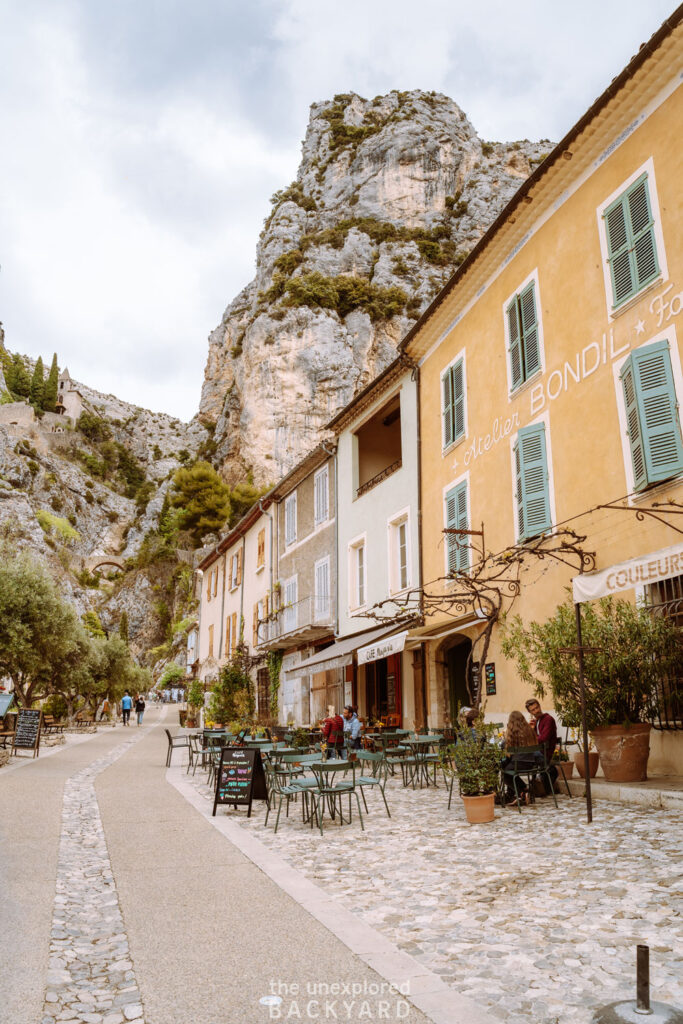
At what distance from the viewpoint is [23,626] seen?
17500mm

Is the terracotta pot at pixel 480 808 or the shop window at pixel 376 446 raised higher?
the shop window at pixel 376 446

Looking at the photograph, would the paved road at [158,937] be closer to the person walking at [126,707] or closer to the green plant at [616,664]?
the green plant at [616,664]

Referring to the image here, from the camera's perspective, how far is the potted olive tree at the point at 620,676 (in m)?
8.27

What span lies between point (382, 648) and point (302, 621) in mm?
8133

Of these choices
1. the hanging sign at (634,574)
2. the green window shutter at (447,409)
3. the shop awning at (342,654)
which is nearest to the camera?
the hanging sign at (634,574)

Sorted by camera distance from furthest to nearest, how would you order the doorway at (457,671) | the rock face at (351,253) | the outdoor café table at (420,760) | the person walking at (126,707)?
the rock face at (351,253) → the person walking at (126,707) → the doorway at (457,671) → the outdoor café table at (420,760)

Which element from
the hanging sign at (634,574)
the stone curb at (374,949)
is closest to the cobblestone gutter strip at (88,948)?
the stone curb at (374,949)

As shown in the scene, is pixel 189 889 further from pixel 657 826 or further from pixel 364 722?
pixel 364 722

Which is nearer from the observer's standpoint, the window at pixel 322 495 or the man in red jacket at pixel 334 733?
the man in red jacket at pixel 334 733

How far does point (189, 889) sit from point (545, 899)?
2658mm

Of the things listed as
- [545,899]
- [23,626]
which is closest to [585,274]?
[545,899]

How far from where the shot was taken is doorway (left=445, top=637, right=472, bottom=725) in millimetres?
15039

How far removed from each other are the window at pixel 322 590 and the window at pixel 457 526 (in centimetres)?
656

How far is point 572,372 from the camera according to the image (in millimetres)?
10766
